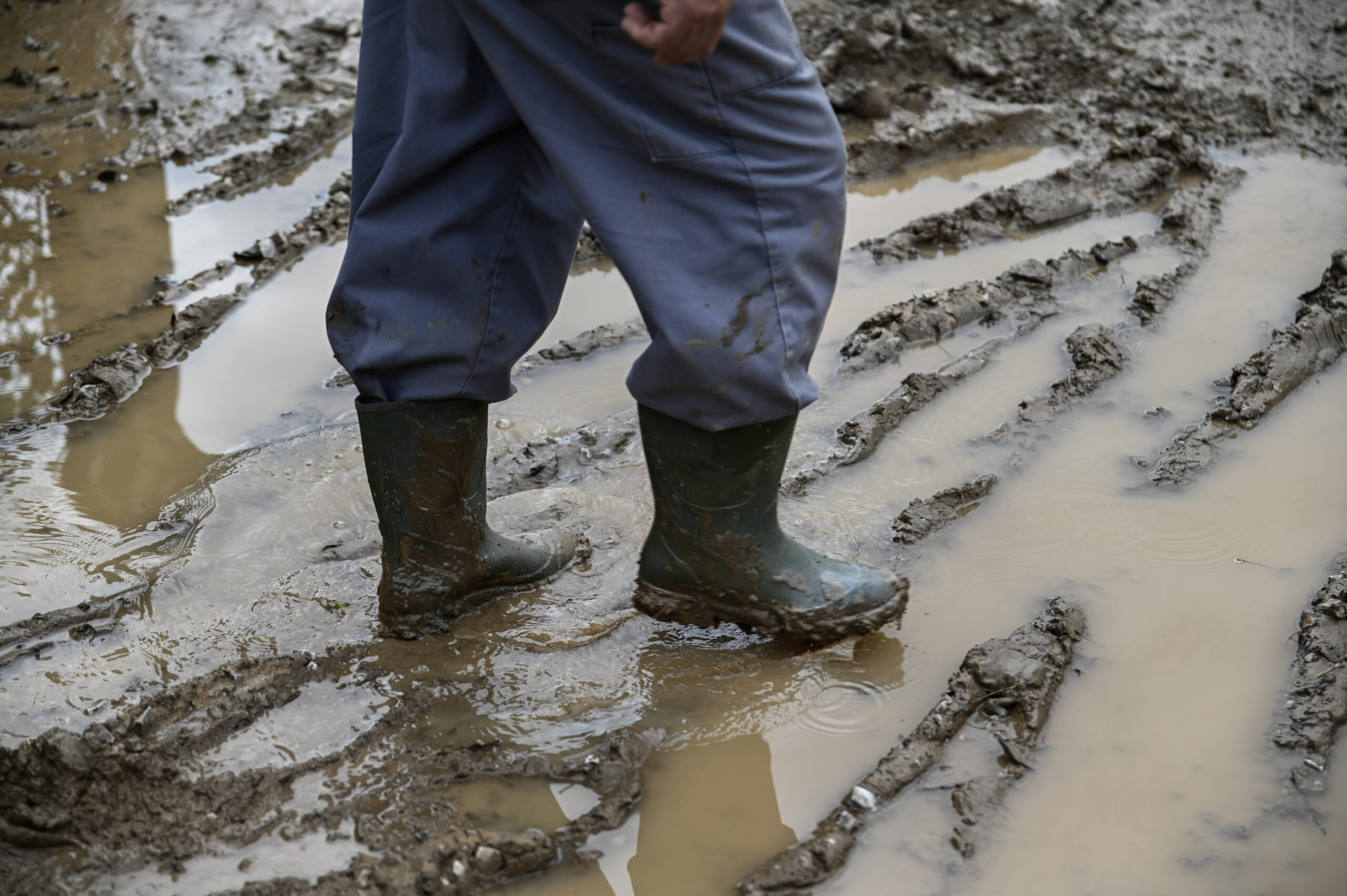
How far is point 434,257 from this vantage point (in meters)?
1.48

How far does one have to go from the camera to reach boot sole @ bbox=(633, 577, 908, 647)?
1686 millimetres

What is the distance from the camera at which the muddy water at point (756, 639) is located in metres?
1.45

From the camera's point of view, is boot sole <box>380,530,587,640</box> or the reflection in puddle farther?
boot sole <box>380,530,587,640</box>

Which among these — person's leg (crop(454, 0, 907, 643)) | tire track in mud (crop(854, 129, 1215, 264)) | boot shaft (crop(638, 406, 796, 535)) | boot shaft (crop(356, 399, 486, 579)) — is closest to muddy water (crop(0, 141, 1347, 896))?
boot shaft (crop(356, 399, 486, 579))

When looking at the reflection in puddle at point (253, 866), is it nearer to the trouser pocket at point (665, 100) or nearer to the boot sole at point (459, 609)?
the boot sole at point (459, 609)

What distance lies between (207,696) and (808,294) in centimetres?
107

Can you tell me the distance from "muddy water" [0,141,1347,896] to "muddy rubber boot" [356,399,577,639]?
0.23ft

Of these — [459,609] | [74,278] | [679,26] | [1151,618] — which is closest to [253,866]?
[459,609]

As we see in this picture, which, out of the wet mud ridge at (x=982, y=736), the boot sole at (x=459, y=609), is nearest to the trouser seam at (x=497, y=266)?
the boot sole at (x=459, y=609)

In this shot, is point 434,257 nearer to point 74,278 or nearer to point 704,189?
point 704,189

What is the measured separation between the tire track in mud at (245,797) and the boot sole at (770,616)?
22 cm

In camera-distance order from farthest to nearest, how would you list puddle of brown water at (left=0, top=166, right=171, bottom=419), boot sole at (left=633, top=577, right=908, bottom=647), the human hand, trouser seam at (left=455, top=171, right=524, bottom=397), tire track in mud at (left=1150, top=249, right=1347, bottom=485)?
puddle of brown water at (left=0, top=166, right=171, bottom=419), tire track in mud at (left=1150, top=249, right=1347, bottom=485), boot sole at (left=633, top=577, right=908, bottom=647), trouser seam at (left=455, top=171, right=524, bottom=397), the human hand

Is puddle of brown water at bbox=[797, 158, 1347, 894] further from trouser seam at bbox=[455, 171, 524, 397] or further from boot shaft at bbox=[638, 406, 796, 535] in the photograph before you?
trouser seam at bbox=[455, 171, 524, 397]

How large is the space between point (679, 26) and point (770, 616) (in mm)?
921
